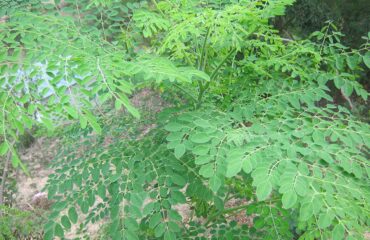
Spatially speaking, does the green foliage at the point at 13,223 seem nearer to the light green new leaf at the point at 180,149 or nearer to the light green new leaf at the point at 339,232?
the light green new leaf at the point at 180,149

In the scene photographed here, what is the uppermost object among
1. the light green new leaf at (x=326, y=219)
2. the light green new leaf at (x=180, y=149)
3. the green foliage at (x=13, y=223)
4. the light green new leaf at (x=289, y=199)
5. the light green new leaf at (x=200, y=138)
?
the light green new leaf at (x=289, y=199)

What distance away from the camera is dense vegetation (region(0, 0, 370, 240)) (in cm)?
140

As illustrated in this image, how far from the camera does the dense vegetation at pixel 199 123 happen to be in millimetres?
1397

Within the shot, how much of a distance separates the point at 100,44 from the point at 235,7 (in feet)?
2.15

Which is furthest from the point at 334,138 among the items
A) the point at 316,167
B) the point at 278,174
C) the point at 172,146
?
the point at 172,146

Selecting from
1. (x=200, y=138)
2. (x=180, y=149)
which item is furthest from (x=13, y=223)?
(x=200, y=138)

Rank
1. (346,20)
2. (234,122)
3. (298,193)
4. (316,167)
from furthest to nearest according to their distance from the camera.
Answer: (346,20), (234,122), (316,167), (298,193)

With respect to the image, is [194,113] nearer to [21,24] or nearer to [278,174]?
[278,174]

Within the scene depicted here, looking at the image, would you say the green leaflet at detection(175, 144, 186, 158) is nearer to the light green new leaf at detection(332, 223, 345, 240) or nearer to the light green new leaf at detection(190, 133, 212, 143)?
the light green new leaf at detection(190, 133, 212, 143)

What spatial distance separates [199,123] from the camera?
1.67 m

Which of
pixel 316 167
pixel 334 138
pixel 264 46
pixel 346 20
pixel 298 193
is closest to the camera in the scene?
pixel 298 193

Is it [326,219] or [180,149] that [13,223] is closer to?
[180,149]

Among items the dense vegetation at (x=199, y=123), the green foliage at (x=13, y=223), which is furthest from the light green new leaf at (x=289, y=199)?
the green foliage at (x=13, y=223)

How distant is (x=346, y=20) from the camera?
4883 millimetres
